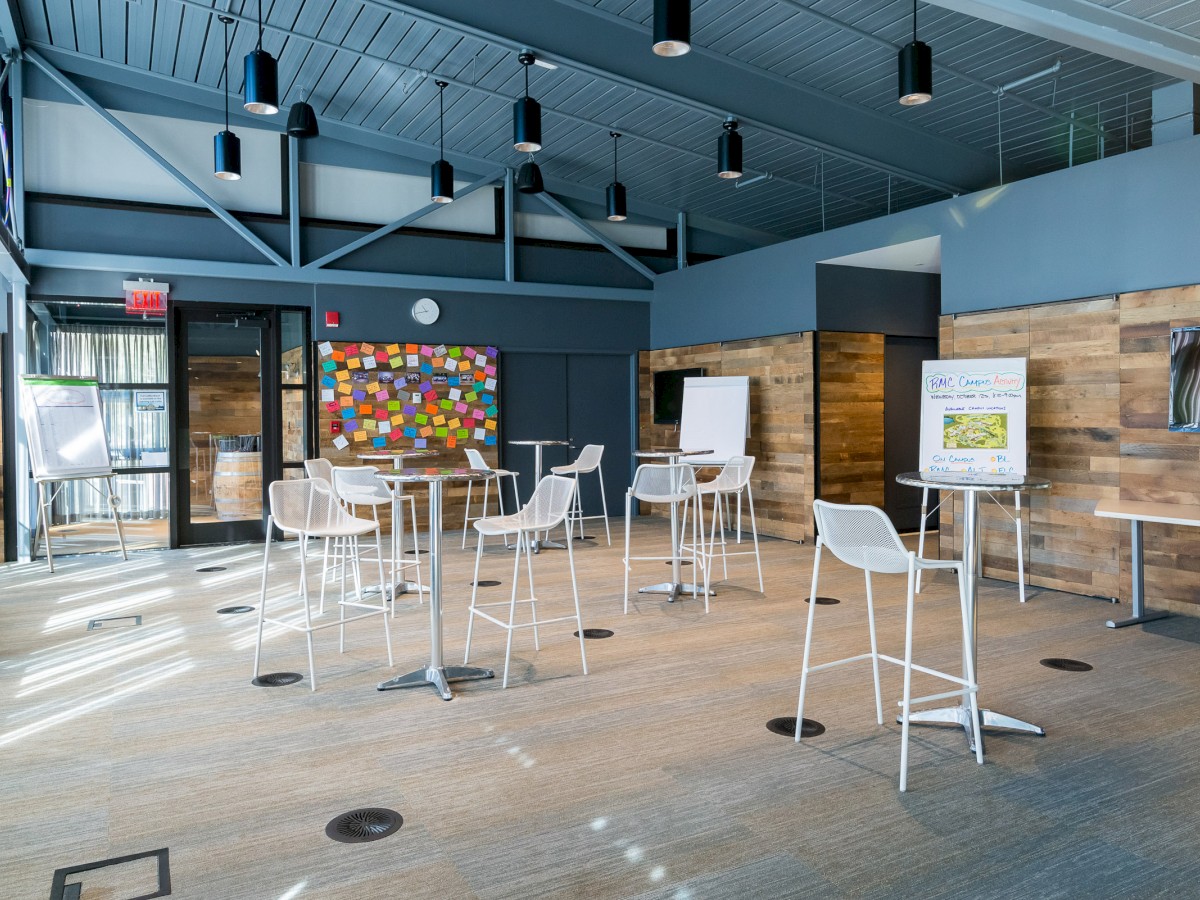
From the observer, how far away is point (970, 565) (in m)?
3.12

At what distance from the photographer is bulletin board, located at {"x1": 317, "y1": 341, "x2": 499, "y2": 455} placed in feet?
27.7

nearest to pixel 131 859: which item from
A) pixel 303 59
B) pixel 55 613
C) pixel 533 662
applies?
pixel 533 662

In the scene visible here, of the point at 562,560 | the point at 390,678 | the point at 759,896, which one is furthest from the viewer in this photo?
the point at 562,560

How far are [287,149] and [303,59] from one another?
1.22 meters

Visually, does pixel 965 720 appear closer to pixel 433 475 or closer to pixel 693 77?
pixel 433 475

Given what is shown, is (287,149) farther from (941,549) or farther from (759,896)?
(759,896)

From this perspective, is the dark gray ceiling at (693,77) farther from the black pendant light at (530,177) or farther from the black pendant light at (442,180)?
the black pendant light at (530,177)

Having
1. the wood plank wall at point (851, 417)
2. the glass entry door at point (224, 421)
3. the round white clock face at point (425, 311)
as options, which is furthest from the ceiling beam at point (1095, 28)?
the glass entry door at point (224, 421)

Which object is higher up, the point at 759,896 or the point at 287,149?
the point at 287,149

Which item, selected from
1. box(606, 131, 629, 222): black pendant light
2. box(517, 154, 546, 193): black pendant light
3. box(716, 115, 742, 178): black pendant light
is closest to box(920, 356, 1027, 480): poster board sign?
box(716, 115, 742, 178): black pendant light

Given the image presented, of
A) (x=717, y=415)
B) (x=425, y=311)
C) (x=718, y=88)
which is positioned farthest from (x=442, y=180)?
(x=717, y=415)

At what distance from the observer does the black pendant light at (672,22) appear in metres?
4.17

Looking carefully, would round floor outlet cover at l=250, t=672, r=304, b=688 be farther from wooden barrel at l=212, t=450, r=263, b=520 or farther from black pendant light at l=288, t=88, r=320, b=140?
wooden barrel at l=212, t=450, r=263, b=520

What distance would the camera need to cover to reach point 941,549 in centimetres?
663
